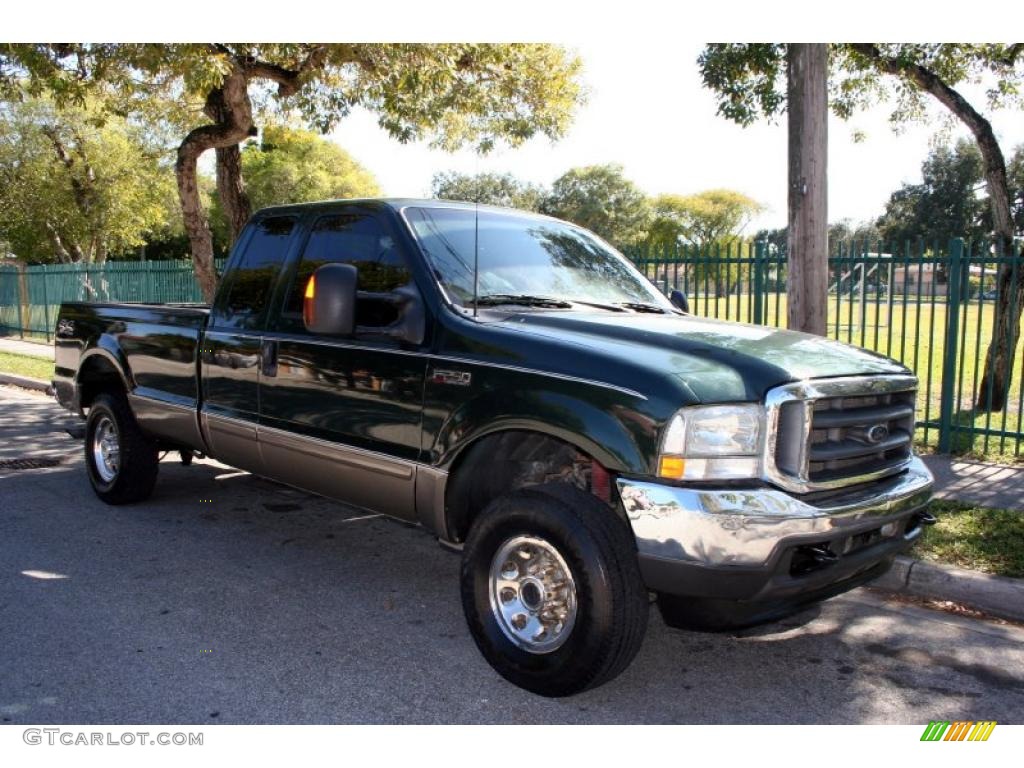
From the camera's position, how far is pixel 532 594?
11.9 feet

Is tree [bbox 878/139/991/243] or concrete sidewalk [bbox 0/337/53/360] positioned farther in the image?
tree [bbox 878/139/991/243]

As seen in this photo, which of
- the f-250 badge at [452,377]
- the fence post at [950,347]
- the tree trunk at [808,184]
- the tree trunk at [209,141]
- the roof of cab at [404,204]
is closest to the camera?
the f-250 badge at [452,377]

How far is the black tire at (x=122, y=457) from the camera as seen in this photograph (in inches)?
248

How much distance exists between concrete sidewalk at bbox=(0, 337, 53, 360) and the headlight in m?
17.0

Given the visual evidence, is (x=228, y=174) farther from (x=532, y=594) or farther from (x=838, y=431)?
(x=838, y=431)

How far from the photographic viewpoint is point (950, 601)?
484cm

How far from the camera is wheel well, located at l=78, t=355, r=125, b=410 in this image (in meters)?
6.60

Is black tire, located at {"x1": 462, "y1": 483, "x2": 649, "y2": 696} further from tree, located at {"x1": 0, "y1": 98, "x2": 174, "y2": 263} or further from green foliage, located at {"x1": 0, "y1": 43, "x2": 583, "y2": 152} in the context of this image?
tree, located at {"x1": 0, "y1": 98, "x2": 174, "y2": 263}

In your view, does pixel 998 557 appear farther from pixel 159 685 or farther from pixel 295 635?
pixel 159 685

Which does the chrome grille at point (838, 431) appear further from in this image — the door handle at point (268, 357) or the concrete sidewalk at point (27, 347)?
the concrete sidewalk at point (27, 347)

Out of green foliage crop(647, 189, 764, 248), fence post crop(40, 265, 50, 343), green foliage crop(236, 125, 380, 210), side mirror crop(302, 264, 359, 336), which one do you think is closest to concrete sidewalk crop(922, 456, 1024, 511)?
side mirror crop(302, 264, 359, 336)
